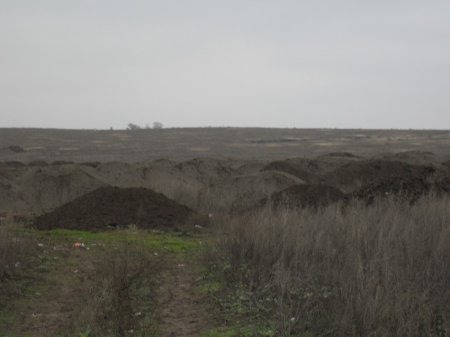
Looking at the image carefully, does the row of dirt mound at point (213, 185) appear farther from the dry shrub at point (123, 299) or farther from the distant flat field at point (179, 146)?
the distant flat field at point (179, 146)

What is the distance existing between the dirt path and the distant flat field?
115ft

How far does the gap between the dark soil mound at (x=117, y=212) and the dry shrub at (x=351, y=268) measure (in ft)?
18.5

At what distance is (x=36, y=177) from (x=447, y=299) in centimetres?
2046

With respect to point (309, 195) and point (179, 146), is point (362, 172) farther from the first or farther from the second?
point (179, 146)

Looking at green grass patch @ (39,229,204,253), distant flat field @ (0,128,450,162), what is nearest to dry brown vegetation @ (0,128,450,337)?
green grass patch @ (39,229,204,253)

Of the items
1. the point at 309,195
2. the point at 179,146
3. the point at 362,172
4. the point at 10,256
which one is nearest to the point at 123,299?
the point at 10,256

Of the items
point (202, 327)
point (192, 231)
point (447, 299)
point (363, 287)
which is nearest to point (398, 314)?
point (363, 287)

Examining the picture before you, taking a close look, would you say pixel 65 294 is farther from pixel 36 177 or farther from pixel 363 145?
pixel 363 145

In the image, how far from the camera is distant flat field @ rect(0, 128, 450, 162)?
53.3m

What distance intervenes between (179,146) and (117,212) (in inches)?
2060

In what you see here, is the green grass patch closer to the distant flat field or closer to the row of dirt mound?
the row of dirt mound

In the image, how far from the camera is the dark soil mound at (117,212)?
1539cm

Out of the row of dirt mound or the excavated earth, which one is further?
the excavated earth

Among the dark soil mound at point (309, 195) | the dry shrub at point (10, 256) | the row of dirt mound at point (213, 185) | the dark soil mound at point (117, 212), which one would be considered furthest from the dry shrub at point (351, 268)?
the dark soil mound at point (117, 212)
